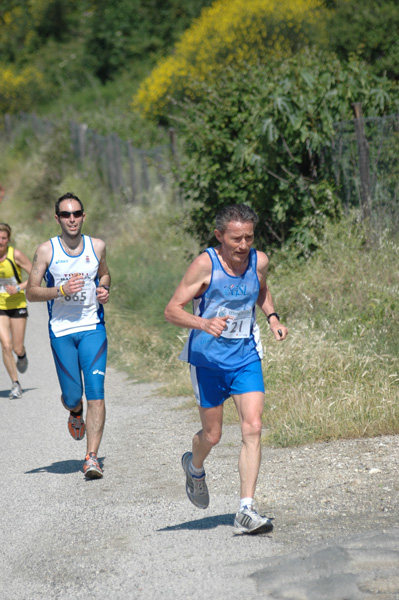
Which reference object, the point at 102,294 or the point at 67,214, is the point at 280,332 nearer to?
the point at 102,294

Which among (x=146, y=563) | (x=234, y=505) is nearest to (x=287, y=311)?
(x=234, y=505)

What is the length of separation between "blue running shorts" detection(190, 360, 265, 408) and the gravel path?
2.43 ft

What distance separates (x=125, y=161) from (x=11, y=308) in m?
12.1

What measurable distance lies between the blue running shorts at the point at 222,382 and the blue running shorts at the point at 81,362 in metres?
1.56

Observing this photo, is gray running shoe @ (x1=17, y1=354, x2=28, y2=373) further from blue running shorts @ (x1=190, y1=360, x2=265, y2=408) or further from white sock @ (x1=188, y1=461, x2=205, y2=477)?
blue running shorts @ (x1=190, y1=360, x2=265, y2=408)

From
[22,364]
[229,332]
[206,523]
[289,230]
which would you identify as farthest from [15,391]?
[229,332]

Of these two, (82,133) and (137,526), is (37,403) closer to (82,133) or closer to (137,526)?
(137,526)

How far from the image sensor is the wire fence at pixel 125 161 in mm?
18547

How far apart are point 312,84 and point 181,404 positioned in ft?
14.9

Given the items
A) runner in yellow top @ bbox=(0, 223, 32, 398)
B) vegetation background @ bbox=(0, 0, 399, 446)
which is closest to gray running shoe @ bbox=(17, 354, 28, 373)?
runner in yellow top @ bbox=(0, 223, 32, 398)

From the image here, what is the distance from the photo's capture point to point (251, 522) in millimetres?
5121

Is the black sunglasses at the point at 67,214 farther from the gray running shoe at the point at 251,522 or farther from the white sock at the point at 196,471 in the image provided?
the gray running shoe at the point at 251,522

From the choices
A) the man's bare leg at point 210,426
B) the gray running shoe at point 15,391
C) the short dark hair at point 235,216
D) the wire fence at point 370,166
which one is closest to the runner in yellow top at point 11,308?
the gray running shoe at point 15,391

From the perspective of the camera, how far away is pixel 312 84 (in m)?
11.4
